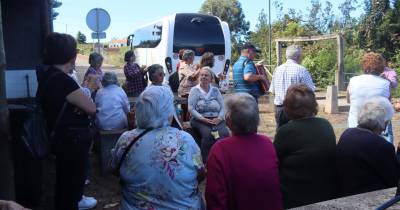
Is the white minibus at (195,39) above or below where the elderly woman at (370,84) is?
above

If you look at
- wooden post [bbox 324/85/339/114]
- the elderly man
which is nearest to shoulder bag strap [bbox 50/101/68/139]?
the elderly man

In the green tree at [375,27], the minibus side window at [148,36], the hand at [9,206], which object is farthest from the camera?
the green tree at [375,27]

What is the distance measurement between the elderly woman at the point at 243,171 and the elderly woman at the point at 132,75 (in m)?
6.27

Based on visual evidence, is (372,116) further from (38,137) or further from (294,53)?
(38,137)

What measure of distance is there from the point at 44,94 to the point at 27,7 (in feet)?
13.0

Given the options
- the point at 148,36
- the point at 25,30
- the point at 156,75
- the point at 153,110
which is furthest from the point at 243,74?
the point at 148,36

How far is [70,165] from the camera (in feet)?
13.0

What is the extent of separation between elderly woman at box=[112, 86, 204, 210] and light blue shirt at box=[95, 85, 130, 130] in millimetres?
3125

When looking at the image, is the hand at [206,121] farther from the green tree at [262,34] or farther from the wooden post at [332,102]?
the green tree at [262,34]

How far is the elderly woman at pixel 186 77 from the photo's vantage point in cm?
732

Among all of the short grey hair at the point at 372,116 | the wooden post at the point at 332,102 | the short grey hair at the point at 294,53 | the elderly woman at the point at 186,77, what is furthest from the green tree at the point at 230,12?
the short grey hair at the point at 372,116

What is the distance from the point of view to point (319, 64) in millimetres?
19125

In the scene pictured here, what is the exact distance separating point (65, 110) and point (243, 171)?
1587 millimetres

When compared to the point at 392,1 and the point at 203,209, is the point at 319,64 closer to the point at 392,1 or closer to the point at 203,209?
the point at 392,1
